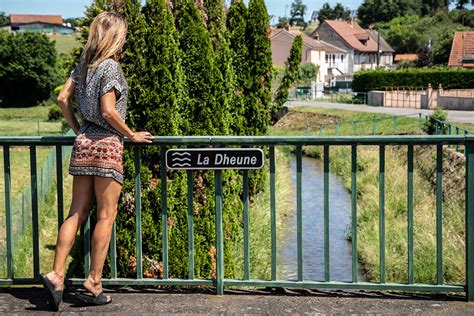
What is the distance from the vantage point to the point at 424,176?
75.0 ft

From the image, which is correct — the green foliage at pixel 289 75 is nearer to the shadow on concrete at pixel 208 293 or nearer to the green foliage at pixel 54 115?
the shadow on concrete at pixel 208 293

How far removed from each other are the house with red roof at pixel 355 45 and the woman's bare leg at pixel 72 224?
11754 centimetres

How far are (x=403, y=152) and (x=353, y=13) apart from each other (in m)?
173

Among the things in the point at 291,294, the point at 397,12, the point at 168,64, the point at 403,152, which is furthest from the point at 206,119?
the point at 397,12

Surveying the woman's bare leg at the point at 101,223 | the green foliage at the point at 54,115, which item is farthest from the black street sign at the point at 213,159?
the green foliage at the point at 54,115

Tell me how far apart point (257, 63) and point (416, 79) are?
47.4 m

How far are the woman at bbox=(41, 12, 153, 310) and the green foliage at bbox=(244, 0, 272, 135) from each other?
35.1ft

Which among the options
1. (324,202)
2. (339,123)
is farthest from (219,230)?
(339,123)

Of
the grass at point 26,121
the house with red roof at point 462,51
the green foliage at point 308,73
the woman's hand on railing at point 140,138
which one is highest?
the house with red roof at point 462,51

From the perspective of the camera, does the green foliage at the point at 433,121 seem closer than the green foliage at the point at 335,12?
Yes

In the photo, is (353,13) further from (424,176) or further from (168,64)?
(168,64)

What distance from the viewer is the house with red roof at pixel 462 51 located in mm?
81012

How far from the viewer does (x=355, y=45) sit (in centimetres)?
12338

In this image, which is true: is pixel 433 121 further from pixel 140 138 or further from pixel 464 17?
pixel 464 17
